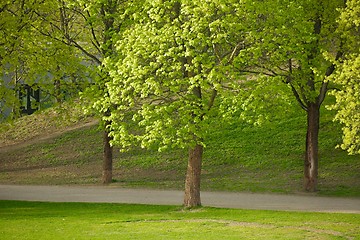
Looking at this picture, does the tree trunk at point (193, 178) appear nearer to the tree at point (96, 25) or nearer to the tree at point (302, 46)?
the tree at point (302, 46)

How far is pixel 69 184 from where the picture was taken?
38000 mm

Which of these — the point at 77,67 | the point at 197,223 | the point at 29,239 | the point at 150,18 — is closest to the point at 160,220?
the point at 197,223

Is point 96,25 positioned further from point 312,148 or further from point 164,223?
point 164,223

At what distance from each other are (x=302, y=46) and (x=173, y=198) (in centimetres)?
882

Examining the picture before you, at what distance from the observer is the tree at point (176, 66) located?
2386 cm

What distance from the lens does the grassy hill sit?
36.4m

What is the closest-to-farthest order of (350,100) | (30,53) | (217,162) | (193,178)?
(350,100), (193,178), (30,53), (217,162)

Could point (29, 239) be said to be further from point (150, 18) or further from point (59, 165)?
point (59, 165)

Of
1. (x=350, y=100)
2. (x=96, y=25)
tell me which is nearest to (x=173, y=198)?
(x=96, y=25)

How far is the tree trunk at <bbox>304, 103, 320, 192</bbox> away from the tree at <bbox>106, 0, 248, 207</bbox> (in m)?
8.10

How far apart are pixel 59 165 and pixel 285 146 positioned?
12.6 m

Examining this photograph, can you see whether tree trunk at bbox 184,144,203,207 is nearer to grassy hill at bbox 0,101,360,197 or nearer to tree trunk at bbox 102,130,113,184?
grassy hill at bbox 0,101,360,197

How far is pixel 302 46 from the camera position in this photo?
26.2 m

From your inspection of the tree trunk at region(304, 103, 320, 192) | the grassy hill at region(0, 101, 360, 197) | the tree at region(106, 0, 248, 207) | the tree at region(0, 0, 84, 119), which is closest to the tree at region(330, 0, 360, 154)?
the tree at region(106, 0, 248, 207)
